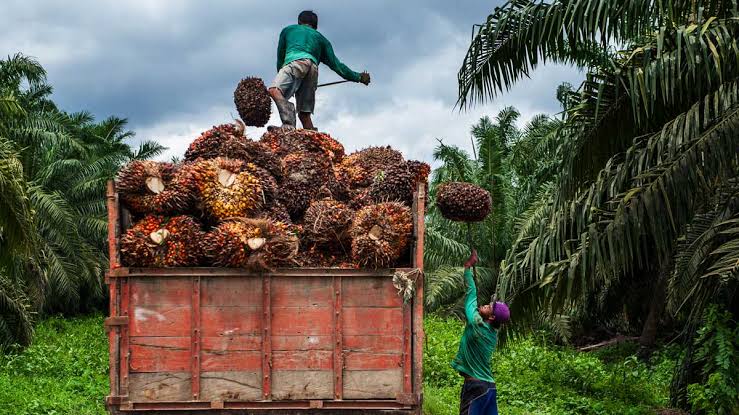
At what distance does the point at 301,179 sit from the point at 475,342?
1.99 metres

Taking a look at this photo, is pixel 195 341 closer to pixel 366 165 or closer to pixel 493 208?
pixel 366 165

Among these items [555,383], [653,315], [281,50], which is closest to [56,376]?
[281,50]

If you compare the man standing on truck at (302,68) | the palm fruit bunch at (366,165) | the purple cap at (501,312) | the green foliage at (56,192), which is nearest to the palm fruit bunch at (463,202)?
the palm fruit bunch at (366,165)

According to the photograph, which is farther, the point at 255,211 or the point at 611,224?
the point at 611,224

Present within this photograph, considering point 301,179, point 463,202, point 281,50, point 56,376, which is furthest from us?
point 56,376

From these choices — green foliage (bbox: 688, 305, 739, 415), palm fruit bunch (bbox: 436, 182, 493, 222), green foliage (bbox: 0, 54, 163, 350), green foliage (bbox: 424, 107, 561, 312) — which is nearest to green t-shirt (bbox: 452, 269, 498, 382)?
palm fruit bunch (bbox: 436, 182, 493, 222)

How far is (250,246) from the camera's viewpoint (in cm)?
555

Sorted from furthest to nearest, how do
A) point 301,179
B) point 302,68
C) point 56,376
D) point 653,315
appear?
1. point 653,315
2. point 56,376
3. point 302,68
4. point 301,179

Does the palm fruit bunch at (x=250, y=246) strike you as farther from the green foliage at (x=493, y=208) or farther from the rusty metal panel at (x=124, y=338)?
the green foliage at (x=493, y=208)

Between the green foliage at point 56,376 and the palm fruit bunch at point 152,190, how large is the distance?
11.8 ft

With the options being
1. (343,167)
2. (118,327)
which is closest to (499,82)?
(343,167)

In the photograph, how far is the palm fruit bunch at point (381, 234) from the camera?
5625 mm

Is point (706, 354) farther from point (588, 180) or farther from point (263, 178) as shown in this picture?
point (263, 178)

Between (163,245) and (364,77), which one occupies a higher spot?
(364,77)
